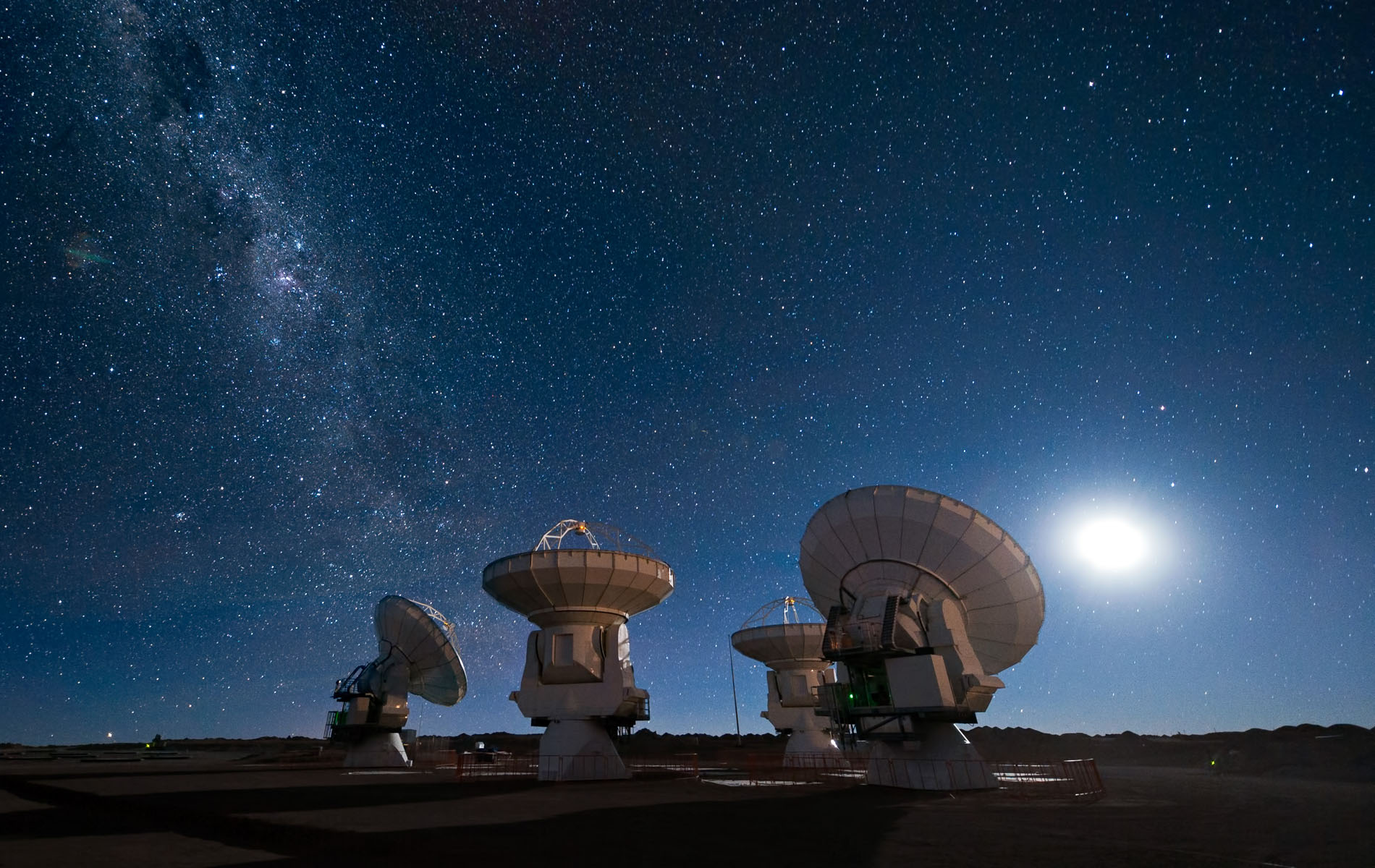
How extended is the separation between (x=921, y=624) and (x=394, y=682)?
28182 mm

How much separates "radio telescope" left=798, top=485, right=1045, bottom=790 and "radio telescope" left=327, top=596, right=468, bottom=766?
2270cm

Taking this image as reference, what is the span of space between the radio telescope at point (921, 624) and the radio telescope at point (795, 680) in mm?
14318

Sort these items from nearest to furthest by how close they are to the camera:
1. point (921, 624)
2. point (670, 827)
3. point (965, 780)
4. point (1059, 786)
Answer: point (670, 827) < point (965, 780) < point (1059, 786) < point (921, 624)

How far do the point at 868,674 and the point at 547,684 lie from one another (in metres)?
12.2

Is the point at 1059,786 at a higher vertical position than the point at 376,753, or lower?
lower

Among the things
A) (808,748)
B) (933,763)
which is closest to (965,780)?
(933,763)

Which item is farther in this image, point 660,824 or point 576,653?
point 576,653

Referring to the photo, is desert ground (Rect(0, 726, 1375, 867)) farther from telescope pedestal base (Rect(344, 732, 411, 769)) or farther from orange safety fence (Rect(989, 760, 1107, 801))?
telescope pedestal base (Rect(344, 732, 411, 769))

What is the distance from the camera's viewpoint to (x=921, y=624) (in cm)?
2178

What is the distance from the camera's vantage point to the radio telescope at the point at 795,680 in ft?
124

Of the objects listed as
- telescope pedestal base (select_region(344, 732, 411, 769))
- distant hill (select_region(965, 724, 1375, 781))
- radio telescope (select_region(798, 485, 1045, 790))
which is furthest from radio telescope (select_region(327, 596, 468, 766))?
distant hill (select_region(965, 724, 1375, 781))

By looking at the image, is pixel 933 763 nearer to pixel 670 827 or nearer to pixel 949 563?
pixel 949 563

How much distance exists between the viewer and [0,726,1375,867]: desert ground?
9906 millimetres

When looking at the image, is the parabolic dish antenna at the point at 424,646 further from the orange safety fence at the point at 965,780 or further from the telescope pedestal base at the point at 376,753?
the orange safety fence at the point at 965,780
